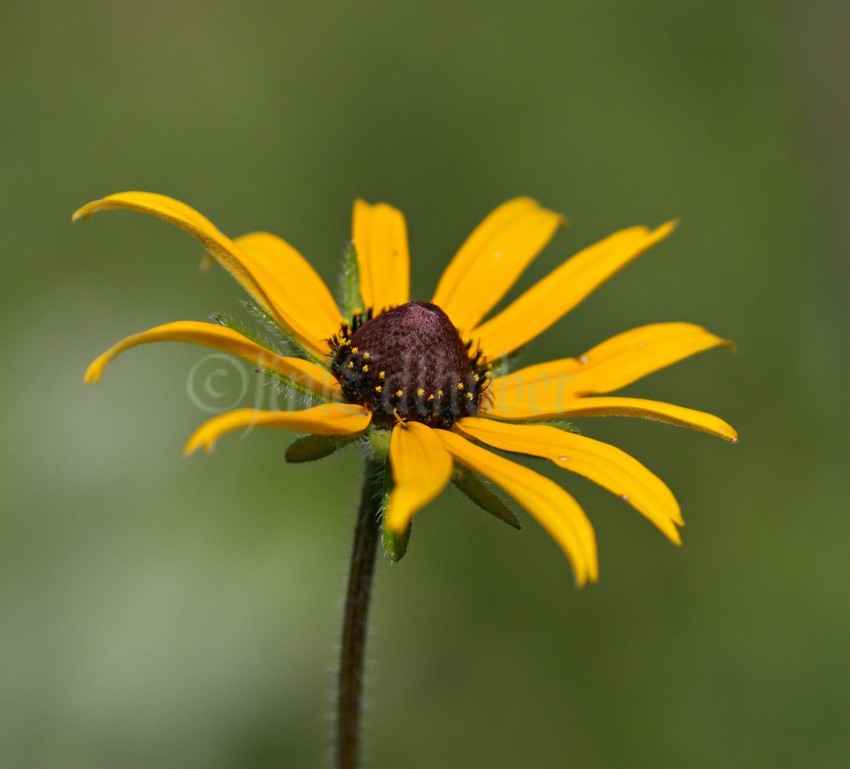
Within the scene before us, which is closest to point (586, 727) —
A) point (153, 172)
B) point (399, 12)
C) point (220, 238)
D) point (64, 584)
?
point (64, 584)

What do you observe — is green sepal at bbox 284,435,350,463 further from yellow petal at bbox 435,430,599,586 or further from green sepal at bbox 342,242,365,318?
green sepal at bbox 342,242,365,318

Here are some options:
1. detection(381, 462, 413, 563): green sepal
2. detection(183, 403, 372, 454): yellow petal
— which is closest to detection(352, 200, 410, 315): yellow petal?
detection(183, 403, 372, 454): yellow petal

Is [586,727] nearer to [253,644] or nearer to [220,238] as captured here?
[253,644]

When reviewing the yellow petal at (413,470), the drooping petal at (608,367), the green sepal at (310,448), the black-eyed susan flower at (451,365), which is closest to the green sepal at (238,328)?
the black-eyed susan flower at (451,365)

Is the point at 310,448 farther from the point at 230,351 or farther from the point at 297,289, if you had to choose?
the point at 297,289

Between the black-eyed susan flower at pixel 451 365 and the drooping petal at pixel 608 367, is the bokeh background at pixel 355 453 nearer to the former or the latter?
the black-eyed susan flower at pixel 451 365

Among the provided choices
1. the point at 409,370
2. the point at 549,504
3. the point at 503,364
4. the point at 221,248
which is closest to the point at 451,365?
the point at 409,370
